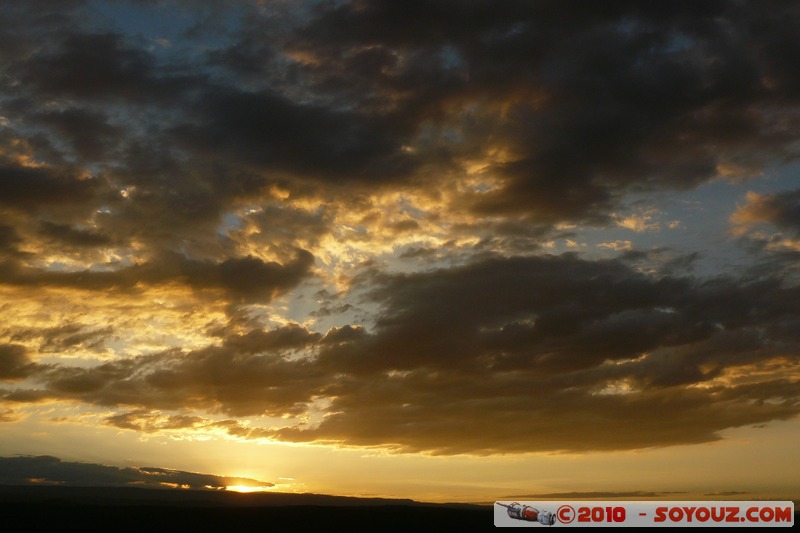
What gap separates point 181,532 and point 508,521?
290ft

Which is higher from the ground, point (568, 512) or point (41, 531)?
point (568, 512)

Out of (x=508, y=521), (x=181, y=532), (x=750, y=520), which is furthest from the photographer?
(x=181, y=532)

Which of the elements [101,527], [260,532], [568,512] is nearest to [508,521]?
[260,532]

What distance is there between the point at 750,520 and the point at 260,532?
482 feet

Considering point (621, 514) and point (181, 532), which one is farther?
point (181, 532)

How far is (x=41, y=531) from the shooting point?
574 feet

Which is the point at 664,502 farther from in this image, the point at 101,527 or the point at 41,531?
the point at 101,527

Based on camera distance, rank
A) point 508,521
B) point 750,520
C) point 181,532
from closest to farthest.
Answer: point 750,520
point 508,521
point 181,532
